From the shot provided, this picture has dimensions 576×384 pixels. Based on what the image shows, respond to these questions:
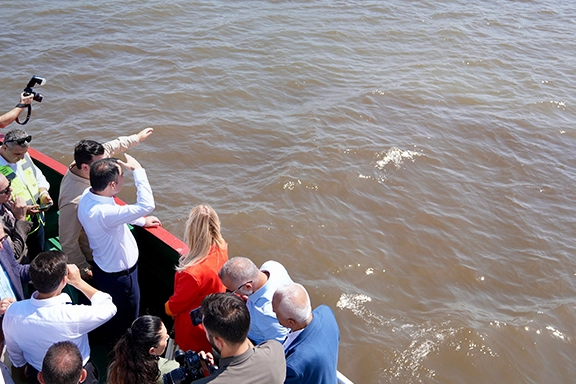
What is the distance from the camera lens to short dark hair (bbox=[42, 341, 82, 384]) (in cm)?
265

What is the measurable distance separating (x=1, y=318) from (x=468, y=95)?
941 centimetres

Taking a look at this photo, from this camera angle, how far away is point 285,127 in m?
9.12

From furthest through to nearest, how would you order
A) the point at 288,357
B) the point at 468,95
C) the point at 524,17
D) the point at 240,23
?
the point at 524,17 → the point at 240,23 → the point at 468,95 → the point at 288,357

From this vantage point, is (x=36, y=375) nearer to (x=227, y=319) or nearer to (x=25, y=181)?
(x=227, y=319)

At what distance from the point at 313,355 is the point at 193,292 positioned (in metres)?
Answer: 0.95

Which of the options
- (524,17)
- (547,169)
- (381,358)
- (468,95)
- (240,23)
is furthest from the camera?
(524,17)

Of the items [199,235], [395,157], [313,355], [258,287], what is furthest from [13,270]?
[395,157]

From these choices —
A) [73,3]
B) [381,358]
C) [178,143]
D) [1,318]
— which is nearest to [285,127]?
[178,143]

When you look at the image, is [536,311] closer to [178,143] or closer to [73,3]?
[178,143]

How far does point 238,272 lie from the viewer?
323cm

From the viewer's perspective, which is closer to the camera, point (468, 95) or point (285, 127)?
point (285, 127)

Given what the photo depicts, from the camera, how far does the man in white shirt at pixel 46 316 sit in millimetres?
2967

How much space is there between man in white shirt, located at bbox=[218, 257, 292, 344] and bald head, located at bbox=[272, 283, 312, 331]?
0.32 m

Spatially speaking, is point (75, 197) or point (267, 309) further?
point (75, 197)
